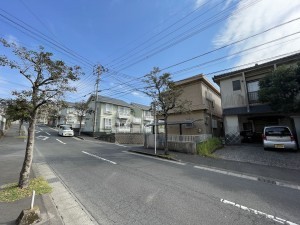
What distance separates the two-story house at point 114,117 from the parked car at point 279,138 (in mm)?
20072

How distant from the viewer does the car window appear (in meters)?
9.80

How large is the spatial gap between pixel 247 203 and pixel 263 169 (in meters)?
4.55

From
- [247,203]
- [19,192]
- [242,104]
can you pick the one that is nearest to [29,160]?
[19,192]

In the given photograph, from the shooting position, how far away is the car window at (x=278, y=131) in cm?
980

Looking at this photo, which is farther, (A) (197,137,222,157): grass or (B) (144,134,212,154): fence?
(B) (144,134,212,154): fence

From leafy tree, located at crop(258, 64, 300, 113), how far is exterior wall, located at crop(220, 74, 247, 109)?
3.14m

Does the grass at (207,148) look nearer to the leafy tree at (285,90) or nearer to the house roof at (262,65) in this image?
the leafy tree at (285,90)

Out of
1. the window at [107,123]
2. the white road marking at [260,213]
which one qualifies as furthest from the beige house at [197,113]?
the window at [107,123]

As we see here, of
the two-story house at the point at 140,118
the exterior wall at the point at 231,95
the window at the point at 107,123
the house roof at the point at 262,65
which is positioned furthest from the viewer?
the two-story house at the point at 140,118

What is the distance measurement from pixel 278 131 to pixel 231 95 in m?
5.35

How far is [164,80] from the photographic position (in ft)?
36.8

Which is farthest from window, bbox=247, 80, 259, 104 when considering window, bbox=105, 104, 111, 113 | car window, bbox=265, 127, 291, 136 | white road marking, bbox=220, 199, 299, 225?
window, bbox=105, 104, 111, 113

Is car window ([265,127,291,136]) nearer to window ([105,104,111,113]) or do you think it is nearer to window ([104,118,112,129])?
window ([104,118,112,129])

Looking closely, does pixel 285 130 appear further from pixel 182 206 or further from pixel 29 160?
pixel 29 160
